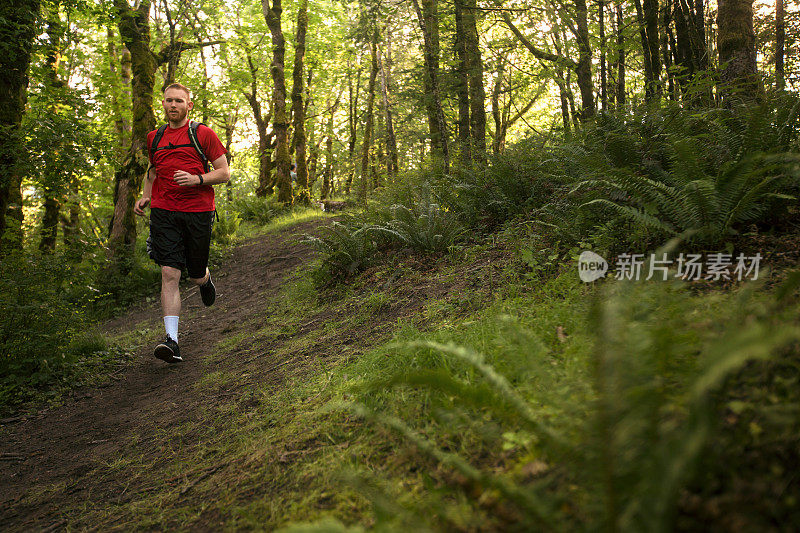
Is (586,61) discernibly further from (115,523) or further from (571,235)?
(115,523)

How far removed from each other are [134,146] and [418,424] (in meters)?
10.6

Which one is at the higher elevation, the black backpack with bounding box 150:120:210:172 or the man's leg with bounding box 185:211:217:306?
the black backpack with bounding box 150:120:210:172

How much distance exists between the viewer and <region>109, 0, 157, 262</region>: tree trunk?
393 inches

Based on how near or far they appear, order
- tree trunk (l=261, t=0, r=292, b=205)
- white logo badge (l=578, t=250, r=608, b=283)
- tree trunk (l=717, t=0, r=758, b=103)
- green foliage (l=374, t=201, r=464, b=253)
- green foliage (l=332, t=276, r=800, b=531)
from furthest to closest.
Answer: tree trunk (l=261, t=0, r=292, b=205) → green foliage (l=374, t=201, r=464, b=253) → tree trunk (l=717, t=0, r=758, b=103) → white logo badge (l=578, t=250, r=608, b=283) → green foliage (l=332, t=276, r=800, b=531)

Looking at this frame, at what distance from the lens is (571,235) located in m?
3.88

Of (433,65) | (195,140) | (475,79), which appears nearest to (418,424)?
(195,140)

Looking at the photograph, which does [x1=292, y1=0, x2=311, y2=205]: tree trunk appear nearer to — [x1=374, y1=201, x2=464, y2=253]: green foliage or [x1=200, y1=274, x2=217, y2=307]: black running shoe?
[x1=200, y1=274, x2=217, y2=307]: black running shoe

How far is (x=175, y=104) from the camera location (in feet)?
16.7

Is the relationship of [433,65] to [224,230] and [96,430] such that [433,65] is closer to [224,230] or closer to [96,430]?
[224,230]

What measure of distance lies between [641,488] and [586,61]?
12337mm

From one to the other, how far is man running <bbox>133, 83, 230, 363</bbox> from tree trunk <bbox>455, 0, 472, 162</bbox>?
4.47 meters

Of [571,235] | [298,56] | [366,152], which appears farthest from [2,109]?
[366,152]

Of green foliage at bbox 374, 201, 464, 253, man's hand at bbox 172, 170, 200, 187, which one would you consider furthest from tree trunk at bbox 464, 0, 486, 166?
man's hand at bbox 172, 170, 200, 187
